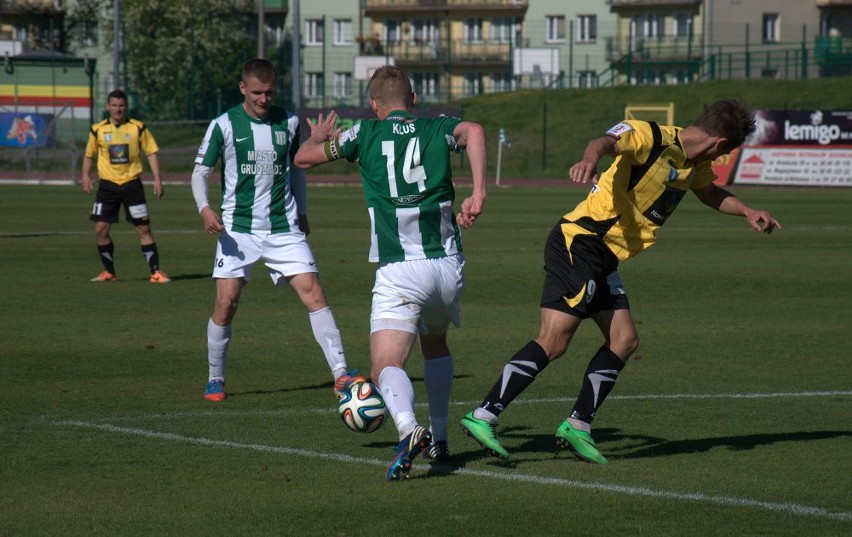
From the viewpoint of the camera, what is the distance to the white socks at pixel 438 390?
22.7 feet

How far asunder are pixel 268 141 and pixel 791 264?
1125 cm

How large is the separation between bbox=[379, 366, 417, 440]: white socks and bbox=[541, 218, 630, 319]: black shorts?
3.32ft

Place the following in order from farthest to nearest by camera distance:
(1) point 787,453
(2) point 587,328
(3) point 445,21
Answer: (3) point 445,21 → (2) point 587,328 → (1) point 787,453

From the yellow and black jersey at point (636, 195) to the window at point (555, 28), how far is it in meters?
76.3

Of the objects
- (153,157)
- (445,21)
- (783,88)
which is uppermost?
(445,21)

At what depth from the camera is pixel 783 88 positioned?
58031 millimetres

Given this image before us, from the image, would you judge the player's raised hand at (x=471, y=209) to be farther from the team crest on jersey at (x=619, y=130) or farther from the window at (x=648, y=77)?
the window at (x=648, y=77)

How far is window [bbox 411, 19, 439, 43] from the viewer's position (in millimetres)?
85188

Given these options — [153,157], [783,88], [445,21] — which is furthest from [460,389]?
[445,21]

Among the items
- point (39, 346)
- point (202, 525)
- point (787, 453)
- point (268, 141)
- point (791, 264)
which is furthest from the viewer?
point (791, 264)

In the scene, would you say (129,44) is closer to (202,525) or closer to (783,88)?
(783,88)

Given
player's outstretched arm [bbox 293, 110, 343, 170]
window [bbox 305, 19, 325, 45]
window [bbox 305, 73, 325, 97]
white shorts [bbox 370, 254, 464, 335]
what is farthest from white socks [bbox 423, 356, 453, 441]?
window [bbox 305, 19, 325, 45]

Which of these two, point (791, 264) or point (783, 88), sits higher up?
point (783, 88)

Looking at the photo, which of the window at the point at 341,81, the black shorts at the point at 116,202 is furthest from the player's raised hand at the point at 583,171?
the window at the point at 341,81
